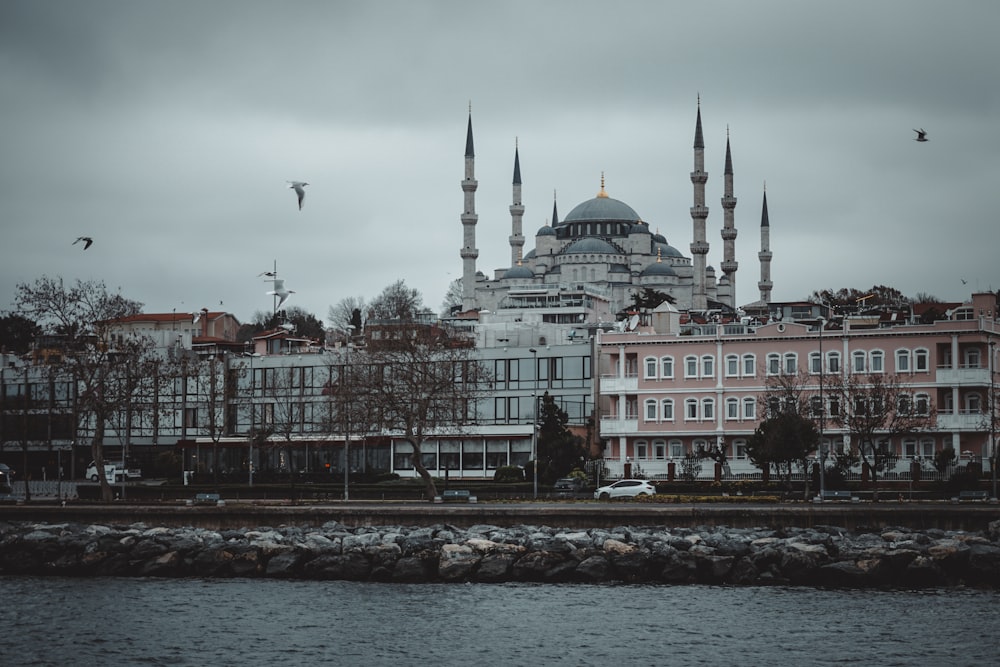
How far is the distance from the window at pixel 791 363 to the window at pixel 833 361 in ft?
4.53

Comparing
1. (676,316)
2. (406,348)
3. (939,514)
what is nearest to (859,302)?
(676,316)

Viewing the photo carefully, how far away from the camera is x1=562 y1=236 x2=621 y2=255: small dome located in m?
138

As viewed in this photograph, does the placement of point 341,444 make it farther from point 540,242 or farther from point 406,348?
point 540,242

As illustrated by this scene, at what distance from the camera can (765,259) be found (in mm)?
135125

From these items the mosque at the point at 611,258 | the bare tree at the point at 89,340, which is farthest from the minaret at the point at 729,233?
the bare tree at the point at 89,340

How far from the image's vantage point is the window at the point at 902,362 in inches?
2357

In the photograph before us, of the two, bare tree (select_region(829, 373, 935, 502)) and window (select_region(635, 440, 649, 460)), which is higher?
bare tree (select_region(829, 373, 935, 502))

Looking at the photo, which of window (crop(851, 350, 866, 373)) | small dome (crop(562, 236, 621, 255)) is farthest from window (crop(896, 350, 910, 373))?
small dome (crop(562, 236, 621, 255))

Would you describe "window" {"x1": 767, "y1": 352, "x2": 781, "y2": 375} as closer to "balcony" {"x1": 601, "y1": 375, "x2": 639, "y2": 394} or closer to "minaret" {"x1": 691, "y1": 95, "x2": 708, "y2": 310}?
"balcony" {"x1": 601, "y1": 375, "x2": 639, "y2": 394}

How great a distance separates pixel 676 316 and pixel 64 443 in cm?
3488

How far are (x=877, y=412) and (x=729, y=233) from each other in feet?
249

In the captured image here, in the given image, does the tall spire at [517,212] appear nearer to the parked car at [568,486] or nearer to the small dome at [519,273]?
the small dome at [519,273]

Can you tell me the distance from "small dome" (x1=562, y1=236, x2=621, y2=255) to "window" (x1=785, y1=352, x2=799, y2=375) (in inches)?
3006

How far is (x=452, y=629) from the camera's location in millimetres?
27203
